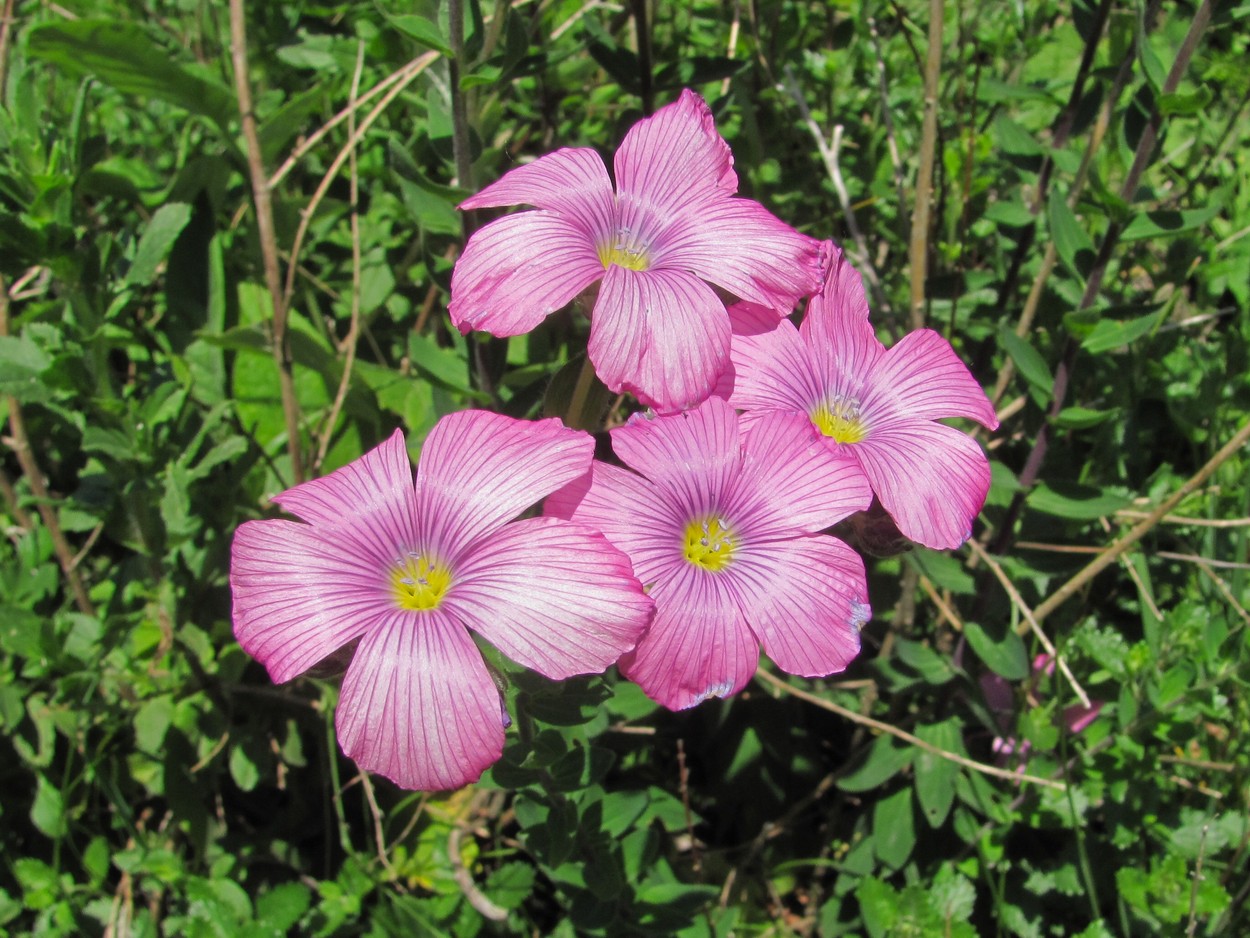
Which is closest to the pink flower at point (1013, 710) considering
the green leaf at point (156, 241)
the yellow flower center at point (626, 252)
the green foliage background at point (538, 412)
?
the green foliage background at point (538, 412)

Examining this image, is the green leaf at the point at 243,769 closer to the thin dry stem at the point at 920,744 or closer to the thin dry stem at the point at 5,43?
the thin dry stem at the point at 920,744

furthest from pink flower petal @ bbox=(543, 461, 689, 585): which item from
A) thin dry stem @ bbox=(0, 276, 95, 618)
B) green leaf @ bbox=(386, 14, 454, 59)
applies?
thin dry stem @ bbox=(0, 276, 95, 618)

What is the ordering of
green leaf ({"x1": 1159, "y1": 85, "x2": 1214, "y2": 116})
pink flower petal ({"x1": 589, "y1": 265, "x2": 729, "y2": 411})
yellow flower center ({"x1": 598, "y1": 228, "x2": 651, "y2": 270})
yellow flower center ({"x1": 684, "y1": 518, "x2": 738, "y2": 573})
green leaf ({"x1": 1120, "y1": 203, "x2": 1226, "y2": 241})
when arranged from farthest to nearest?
green leaf ({"x1": 1120, "y1": 203, "x2": 1226, "y2": 241}) → green leaf ({"x1": 1159, "y1": 85, "x2": 1214, "y2": 116}) → yellow flower center ({"x1": 598, "y1": 228, "x2": 651, "y2": 270}) → yellow flower center ({"x1": 684, "y1": 518, "x2": 738, "y2": 573}) → pink flower petal ({"x1": 589, "y1": 265, "x2": 729, "y2": 411})

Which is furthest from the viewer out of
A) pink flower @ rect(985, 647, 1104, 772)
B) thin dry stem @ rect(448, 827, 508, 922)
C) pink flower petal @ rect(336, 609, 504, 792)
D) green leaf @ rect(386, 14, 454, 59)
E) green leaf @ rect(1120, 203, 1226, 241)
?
pink flower @ rect(985, 647, 1104, 772)

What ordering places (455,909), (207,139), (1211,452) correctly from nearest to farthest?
(455,909) < (1211,452) < (207,139)

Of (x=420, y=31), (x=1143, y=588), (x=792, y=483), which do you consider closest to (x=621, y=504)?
(x=792, y=483)

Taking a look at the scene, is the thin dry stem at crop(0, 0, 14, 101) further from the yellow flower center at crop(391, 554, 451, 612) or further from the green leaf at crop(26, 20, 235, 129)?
the yellow flower center at crop(391, 554, 451, 612)

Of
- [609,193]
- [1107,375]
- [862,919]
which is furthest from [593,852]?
[1107,375]

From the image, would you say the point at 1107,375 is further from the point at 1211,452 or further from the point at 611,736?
the point at 611,736
